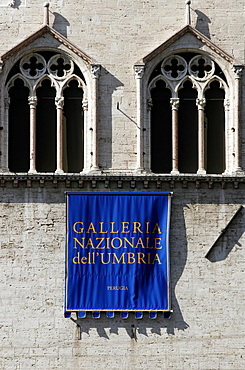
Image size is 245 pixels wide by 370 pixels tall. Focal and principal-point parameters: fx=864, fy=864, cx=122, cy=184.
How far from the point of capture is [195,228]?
2398 cm

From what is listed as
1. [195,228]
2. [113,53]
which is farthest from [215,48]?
[195,228]

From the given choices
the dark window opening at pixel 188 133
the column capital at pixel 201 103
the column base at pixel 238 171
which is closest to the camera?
the column base at pixel 238 171

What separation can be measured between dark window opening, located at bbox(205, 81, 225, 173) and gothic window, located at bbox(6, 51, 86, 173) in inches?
142

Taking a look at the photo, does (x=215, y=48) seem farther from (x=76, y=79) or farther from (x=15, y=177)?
(x=15, y=177)

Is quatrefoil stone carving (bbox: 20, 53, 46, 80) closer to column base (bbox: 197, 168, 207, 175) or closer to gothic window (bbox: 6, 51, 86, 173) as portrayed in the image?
gothic window (bbox: 6, 51, 86, 173)

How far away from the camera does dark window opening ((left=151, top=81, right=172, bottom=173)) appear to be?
80.7ft

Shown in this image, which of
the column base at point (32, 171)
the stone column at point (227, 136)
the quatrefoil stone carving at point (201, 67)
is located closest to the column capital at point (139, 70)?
the quatrefoil stone carving at point (201, 67)

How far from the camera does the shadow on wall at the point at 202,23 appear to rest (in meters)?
24.9

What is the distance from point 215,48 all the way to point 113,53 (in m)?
2.90

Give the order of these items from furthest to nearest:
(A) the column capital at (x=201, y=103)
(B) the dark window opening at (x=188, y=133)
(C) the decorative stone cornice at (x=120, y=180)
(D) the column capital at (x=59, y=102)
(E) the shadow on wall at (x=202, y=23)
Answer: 1. (E) the shadow on wall at (x=202, y=23)
2. (B) the dark window opening at (x=188, y=133)
3. (A) the column capital at (x=201, y=103)
4. (D) the column capital at (x=59, y=102)
5. (C) the decorative stone cornice at (x=120, y=180)

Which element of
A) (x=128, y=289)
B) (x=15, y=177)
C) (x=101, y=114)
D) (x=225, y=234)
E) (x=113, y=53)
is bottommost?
(x=128, y=289)

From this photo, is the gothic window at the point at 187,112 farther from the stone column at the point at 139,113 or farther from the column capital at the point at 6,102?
the column capital at the point at 6,102

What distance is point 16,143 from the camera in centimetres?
2453

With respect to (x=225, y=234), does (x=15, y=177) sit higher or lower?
higher
